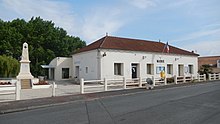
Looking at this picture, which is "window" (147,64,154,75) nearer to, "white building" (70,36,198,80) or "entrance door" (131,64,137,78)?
"white building" (70,36,198,80)

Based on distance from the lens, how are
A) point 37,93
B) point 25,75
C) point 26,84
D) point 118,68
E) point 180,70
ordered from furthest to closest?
point 180,70 < point 118,68 < point 25,75 < point 26,84 < point 37,93

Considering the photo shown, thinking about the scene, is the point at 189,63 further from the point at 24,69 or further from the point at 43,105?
the point at 43,105

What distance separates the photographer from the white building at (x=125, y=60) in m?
25.9

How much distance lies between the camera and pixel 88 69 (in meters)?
28.0

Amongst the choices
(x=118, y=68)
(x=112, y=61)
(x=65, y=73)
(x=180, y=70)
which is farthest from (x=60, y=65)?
(x=180, y=70)

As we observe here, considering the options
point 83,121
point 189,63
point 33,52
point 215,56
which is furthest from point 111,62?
point 215,56

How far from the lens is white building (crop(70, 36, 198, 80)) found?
85.0 ft

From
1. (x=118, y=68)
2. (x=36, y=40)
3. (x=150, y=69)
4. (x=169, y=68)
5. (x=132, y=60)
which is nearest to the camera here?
(x=118, y=68)

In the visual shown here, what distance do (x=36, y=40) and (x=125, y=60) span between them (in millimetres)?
23689

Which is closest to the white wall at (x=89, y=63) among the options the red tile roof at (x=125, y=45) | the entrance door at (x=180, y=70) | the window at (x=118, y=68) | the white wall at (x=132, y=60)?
the red tile roof at (x=125, y=45)

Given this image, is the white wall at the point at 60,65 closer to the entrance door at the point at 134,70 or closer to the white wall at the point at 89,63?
the white wall at the point at 89,63

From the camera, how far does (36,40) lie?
1735 inches

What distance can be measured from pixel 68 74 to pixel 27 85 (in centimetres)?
1530

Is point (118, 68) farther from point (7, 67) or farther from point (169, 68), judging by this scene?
point (7, 67)
